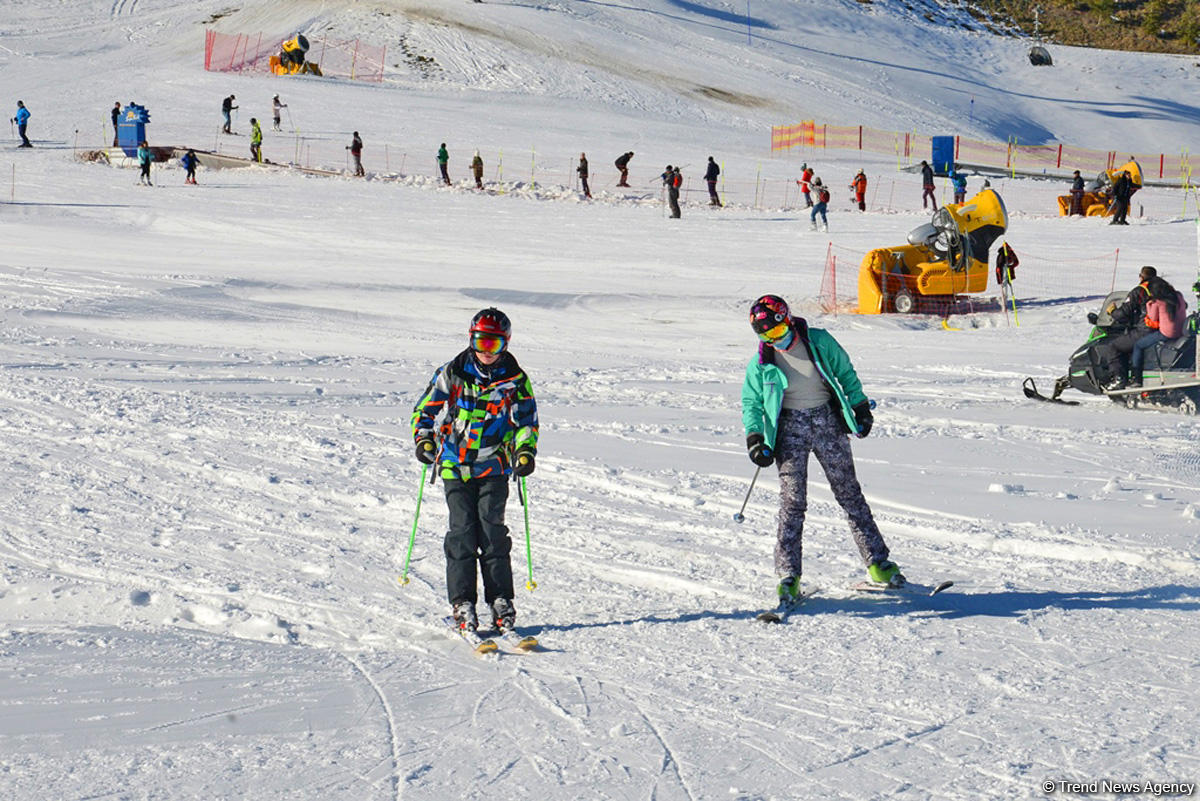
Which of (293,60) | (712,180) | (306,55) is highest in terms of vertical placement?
(306,55)

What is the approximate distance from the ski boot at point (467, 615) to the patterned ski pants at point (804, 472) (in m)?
1.52

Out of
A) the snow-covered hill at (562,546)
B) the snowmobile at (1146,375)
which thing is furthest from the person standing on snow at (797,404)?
the snowmobile at (1146,375)

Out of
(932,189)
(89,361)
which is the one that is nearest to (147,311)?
(89,361)

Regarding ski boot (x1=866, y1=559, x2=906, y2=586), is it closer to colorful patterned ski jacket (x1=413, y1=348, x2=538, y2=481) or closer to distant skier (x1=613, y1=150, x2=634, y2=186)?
colorful patterned ski jacket (x1=413, y1=348, x2=538, y2=481)

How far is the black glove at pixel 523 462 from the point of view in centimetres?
588

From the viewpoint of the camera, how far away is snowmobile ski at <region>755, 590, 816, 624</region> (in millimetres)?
6344

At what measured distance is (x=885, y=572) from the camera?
6.68 meters

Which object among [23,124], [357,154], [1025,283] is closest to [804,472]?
[1025,283]

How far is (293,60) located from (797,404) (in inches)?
1948

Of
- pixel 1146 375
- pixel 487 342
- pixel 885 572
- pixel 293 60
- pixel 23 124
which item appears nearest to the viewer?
pixel 487 342

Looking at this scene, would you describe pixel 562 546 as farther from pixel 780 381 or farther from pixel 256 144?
pixel 256 144

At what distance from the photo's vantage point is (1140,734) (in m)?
4.89

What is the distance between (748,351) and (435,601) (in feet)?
33.5

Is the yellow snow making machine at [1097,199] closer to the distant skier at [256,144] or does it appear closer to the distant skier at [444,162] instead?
the distant skier at [444,162]
